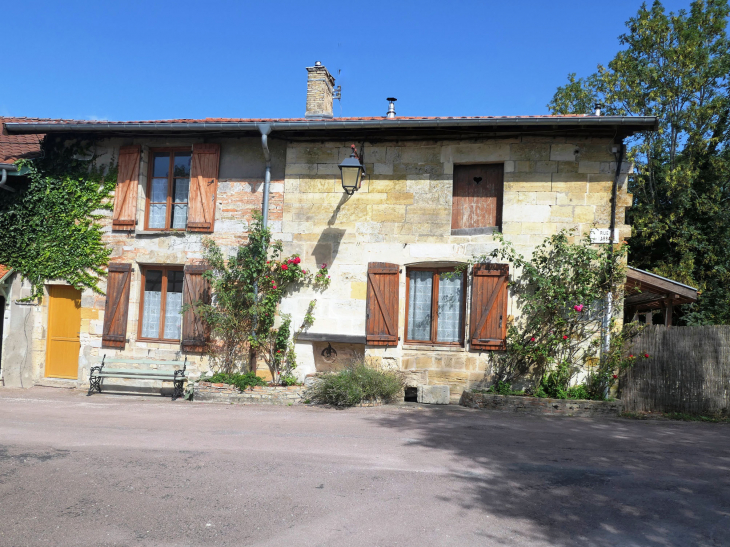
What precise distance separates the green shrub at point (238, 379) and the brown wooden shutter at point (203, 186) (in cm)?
237

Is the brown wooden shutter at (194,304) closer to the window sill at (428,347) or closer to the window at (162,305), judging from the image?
the window at (162,305)

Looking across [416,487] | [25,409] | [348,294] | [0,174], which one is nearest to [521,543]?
[416,487]

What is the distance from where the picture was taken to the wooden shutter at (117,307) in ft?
32.8

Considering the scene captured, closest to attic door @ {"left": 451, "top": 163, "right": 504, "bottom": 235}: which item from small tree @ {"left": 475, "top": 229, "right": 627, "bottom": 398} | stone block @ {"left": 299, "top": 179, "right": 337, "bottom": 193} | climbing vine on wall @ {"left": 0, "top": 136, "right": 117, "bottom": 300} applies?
small tree @ {"left": 475, "top": 229, "right": 627, "bottom": 398}

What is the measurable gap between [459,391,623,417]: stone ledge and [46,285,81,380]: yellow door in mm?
6904

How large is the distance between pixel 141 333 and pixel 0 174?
11.4ft

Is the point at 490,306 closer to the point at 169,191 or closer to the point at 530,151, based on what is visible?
the point at 530,151

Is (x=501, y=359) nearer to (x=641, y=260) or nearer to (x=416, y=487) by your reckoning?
(x=416, y=487)

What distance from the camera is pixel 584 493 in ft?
15.4

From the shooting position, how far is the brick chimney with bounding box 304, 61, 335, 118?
10938mm

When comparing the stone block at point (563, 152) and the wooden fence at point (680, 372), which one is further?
the stone block at point (563, 152)

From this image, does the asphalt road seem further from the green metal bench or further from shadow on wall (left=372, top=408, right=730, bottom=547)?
the green metal bench

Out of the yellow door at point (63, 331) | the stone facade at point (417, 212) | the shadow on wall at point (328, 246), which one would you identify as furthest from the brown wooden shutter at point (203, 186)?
the yellow door at point (63, 331)

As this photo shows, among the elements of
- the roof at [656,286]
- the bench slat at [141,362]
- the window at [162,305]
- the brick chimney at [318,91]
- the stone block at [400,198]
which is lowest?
the bench slat at [141,362]
